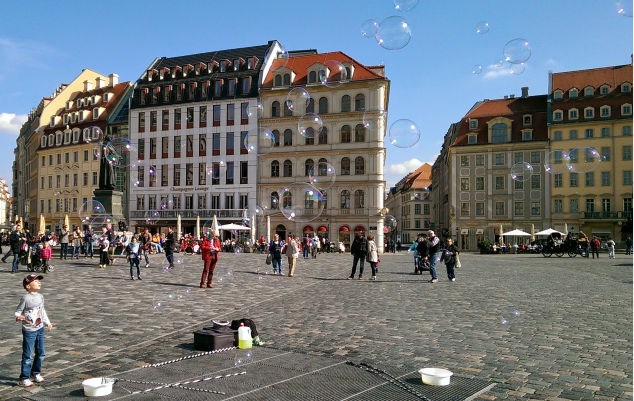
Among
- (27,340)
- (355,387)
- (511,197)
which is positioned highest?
(511,197)

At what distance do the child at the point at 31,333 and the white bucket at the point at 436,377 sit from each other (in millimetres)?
3846

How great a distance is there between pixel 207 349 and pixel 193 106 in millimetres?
47083

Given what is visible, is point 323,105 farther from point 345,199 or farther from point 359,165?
point 345,199

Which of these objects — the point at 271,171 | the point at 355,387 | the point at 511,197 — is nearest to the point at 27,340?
the point at 355,387

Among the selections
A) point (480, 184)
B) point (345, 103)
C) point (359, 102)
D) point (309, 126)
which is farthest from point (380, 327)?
point (480, 184)

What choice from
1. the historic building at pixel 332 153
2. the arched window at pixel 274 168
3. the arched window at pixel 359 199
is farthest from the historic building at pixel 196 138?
the arched window at pixel 359 199

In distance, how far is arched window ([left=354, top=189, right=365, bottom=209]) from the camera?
46.2 meters

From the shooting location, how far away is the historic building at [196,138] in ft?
164

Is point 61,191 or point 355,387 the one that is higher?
point 61,191

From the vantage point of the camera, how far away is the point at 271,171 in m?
49.3

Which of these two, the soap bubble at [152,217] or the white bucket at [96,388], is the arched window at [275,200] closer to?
the soap bubble at [152,217]

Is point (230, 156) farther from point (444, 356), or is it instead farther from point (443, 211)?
point (444, 356)

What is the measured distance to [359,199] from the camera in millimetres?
46312

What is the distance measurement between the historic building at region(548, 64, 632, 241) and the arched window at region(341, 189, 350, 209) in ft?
73.3
